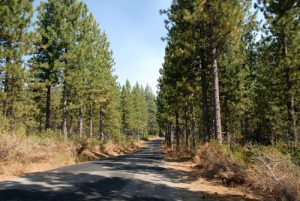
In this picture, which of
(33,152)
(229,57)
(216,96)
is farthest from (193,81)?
(33,152)

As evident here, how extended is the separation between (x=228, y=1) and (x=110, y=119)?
1507 inches

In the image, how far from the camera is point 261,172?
28.7ft

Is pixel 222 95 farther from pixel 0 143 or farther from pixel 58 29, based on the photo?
pixel 0 143

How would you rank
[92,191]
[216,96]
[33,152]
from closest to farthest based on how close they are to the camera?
[92,191]
[33,152]
[216,96]

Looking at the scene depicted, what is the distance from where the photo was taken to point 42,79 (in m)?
25.8

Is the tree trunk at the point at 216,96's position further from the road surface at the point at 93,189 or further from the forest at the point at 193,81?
the road surface at the point at 93,189

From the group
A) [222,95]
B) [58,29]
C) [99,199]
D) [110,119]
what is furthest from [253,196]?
[110,119]

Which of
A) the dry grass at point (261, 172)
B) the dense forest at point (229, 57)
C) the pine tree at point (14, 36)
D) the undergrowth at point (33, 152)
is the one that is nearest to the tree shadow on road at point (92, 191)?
the dry grass at point (261, 172)

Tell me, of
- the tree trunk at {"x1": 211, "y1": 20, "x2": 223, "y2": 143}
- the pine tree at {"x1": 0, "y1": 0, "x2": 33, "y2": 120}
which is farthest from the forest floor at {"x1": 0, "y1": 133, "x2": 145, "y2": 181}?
the tree trunk at {"x1": 211, "y1": 20, "x2": 223, "y2": 143}

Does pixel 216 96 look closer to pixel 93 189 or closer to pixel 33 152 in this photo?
pixel 93 189

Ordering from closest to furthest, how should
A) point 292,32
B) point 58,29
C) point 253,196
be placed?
point 253,196 < point 292,32 < point 58,29

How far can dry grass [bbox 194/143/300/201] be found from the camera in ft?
24.4

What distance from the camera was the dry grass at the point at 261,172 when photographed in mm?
7427

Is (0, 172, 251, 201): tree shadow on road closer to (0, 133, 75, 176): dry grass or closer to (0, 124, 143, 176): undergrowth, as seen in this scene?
(0, 133, 75, 176): dry grass
